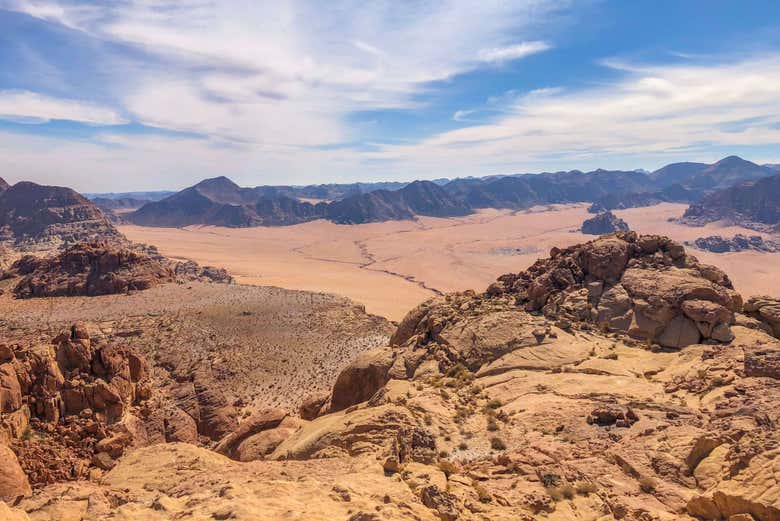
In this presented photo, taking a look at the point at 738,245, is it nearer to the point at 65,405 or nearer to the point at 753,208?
the point at 753,208

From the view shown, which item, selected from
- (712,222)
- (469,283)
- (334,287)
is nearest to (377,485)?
(334,287)

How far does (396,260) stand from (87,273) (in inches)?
3417

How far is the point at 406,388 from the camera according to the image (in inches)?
741

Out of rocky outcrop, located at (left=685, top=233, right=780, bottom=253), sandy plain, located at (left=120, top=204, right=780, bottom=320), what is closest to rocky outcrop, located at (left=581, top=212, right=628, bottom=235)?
sandy plain, located at (left=120, top=204, right=780, bottom=320)

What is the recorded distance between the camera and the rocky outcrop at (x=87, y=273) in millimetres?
55219

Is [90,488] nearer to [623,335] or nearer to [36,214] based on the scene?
[623,335]

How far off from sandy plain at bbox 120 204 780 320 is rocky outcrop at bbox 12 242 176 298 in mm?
29422

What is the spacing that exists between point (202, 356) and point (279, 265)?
88.4 m

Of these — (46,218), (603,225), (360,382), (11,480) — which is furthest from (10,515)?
(603,225)

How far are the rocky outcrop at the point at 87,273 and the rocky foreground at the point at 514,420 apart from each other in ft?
131

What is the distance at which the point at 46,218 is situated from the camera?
429 ft

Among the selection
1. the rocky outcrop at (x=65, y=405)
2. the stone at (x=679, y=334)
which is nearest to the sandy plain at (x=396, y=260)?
the stone at (x=679, y=334)

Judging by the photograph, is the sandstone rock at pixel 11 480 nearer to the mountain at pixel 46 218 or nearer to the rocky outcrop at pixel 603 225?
the mountain at pixel 46 218

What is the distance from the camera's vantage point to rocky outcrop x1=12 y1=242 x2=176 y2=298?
55.2 meters
